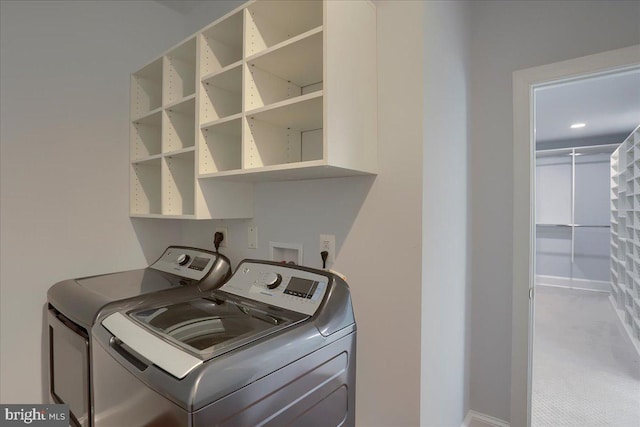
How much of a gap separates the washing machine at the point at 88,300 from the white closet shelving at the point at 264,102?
292 mm

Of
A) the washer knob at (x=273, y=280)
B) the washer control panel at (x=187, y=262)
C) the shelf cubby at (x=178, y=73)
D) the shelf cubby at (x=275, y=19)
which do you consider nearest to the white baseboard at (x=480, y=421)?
the washer knob at (x=273, y=280)

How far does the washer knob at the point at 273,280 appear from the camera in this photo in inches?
47.9

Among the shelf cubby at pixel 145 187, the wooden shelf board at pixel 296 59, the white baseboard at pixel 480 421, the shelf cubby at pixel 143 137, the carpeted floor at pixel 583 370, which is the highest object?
the wooden shelf board at pixel 296 59

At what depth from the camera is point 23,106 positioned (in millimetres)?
1575

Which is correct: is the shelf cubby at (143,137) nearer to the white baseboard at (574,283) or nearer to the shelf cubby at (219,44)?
the shelf cubby at (219,44)

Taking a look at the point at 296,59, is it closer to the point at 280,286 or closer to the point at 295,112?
the point at 295,112

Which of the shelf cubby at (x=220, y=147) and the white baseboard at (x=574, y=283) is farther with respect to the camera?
the white baseboard at (x=574, y=283)

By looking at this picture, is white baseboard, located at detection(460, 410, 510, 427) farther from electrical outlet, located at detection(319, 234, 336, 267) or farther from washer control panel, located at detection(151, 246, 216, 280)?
washer control panel, located at detection(151, 246, 216, 280)

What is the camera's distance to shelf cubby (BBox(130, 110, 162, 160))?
197 cm

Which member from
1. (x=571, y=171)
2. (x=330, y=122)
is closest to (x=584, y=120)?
(x=571, y=171)

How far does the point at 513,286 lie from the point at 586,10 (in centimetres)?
136

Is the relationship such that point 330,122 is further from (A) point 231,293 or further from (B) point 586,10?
Result: (B) point 586,10

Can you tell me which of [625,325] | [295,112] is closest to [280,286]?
[295,112]

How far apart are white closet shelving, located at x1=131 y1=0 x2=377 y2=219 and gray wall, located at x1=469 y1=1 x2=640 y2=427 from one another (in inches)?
32.8
